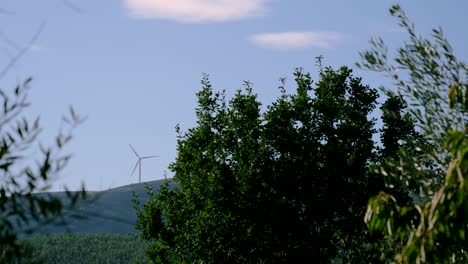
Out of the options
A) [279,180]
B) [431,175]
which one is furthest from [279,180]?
[431,175]

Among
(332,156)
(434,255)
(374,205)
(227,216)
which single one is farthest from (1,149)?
(332,156)

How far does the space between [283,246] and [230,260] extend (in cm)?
322

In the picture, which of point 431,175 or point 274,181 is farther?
point 274,181

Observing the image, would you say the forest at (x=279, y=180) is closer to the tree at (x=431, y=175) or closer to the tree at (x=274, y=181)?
the tree at (x=274, y=181)

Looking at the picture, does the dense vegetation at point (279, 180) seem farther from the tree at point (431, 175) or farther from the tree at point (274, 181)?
the tree at point (431, 175)

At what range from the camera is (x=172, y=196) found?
5553cm

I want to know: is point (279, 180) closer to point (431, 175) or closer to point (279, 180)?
point (279, 180)

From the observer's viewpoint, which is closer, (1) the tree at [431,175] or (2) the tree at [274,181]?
(1) the tree at [431,175]

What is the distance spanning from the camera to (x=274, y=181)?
171 ft

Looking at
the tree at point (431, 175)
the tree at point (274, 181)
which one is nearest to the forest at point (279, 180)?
the tree at point (274, 181)

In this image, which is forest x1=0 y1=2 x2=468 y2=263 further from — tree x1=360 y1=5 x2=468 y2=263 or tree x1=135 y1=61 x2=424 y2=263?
tree x1=360 y1=5 x2=468 y2=263

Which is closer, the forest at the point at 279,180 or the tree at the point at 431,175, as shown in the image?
the tree at the point at 431,175

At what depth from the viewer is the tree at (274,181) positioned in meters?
50.3

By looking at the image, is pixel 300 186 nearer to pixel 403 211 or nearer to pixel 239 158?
pixel 239 158
